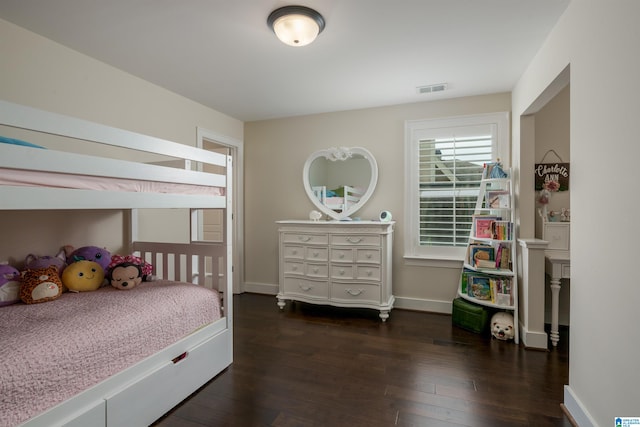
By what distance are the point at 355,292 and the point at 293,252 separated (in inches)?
32.1

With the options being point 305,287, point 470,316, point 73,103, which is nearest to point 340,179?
point 305,287

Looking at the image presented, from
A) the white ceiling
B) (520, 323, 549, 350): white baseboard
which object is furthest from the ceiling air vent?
(520, 323, 549, 350): white baseboard

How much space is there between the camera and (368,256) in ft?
10.6

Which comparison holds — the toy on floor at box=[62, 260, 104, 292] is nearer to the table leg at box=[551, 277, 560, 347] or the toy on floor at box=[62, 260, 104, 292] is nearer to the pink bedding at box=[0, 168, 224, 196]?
the pink bedding at box=[0, 168, 224, 196]

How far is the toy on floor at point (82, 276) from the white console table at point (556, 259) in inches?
137

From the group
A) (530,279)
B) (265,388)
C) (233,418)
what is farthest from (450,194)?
(233,418)

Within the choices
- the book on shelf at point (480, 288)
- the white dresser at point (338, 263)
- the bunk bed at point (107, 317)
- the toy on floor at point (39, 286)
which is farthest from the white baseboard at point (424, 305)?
the toy on floor at point (39, 286)

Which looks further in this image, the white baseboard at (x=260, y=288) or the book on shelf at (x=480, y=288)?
the white baseboard at (x=260, y=288)

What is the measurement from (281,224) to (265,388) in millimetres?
1883

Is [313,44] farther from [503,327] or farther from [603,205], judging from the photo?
[503,327]

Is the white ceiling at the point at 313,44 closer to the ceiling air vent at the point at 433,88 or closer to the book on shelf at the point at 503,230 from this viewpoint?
the ceiling air vent at the point at 433,88

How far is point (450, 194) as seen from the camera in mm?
3406

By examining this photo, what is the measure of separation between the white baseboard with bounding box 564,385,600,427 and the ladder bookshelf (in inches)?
37.0

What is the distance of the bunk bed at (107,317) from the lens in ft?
3.88
